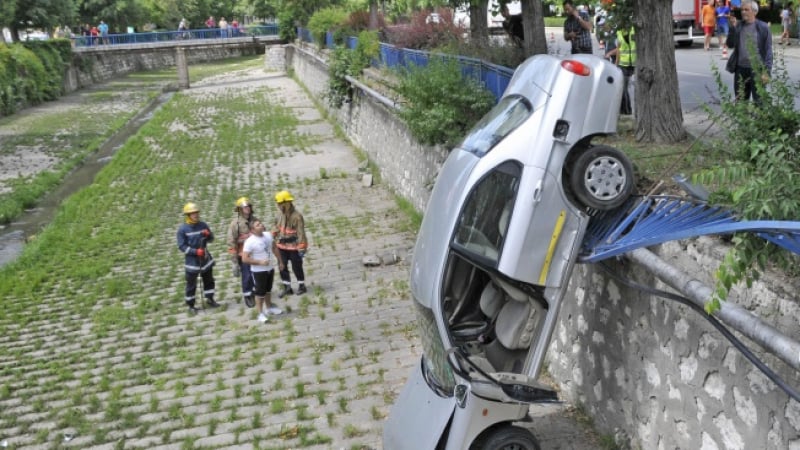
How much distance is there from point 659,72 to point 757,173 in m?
4.38

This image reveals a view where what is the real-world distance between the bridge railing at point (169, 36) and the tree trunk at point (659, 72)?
53.8 metres

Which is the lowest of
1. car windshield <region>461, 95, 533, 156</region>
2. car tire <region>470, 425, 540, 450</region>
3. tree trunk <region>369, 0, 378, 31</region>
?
car tire <region>470, 425, 540, 450</region>

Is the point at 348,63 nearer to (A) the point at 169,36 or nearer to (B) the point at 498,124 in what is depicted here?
(B) the point at 498,124

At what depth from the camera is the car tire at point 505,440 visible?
5598 mm

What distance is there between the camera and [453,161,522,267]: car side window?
532 cm

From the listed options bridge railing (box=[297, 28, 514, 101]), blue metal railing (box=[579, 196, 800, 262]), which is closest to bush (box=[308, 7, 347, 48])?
bridge railing (box=[297, 28, 514, 101])

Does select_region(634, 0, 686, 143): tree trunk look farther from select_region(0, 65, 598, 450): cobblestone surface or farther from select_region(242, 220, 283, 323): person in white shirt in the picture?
select_region(242, 220, 283, 323): person in white shirt

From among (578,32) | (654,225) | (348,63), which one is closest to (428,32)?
(348,63)

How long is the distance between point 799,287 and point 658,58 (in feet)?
17.0

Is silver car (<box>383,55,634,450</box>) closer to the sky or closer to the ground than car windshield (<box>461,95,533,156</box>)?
closer to the ground

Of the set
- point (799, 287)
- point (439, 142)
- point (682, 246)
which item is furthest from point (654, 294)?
point (439, 142)

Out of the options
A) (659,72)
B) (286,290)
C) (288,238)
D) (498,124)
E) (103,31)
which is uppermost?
(103,31)

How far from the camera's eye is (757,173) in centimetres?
453

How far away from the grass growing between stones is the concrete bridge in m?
37.1
